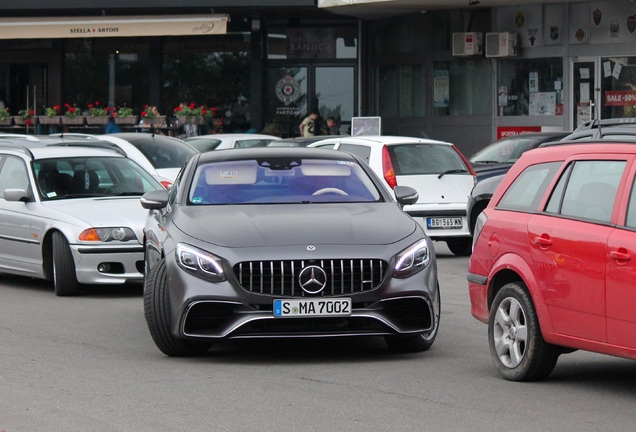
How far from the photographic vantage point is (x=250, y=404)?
734 cm

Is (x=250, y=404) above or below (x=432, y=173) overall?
below

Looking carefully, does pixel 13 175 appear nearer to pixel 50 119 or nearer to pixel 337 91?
pixel 50 119

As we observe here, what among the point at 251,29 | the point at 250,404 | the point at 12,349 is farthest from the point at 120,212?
the point at 251,29

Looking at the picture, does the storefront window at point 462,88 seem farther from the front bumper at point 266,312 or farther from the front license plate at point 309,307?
the front license plate at point 309,307

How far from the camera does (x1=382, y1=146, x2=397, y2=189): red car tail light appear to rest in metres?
16.7

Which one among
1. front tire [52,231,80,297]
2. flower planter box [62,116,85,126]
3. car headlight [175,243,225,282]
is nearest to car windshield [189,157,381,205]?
car headlight [175,243,225,282]

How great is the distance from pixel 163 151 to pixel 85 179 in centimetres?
594

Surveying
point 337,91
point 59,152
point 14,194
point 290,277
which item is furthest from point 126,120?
point 290,277

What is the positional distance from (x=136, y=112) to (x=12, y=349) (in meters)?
24.9

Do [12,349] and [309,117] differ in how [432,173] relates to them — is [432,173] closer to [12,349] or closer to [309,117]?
[12,349]

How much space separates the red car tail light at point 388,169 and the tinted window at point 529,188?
26.6ft

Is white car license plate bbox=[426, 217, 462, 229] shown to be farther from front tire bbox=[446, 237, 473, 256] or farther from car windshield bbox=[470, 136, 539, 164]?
car windshield bbox=[470, 136, 539, 164]

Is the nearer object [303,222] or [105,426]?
[105,426]

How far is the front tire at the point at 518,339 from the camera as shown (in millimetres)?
7812
